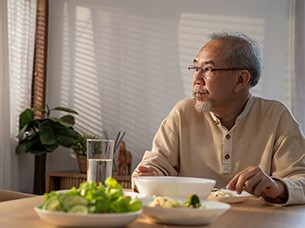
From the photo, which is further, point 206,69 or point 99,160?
point 206,69

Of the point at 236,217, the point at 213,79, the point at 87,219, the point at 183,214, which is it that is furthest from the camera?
the point at 213,79

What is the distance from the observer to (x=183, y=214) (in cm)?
125

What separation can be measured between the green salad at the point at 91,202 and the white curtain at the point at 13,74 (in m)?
3.11

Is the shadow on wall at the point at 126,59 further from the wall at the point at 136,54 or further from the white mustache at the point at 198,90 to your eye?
the white mustache at the point at 198,90

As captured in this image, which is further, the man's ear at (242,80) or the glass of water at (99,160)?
the man's ear at (242,80)

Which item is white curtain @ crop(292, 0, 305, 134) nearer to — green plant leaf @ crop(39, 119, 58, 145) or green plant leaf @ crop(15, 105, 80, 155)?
green plant leaf @ crop(15, 105, 80, 155)

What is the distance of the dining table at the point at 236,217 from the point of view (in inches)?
51.3

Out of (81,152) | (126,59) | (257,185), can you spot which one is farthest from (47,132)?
(257,185)

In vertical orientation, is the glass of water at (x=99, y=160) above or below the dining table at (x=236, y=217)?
above

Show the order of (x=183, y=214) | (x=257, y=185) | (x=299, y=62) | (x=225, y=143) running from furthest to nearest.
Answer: (x=299, y=62) → (x=225, y=143) → (x=257, y=185) → (x=183, y=214)

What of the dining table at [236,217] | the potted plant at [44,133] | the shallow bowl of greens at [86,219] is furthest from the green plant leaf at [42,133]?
the shallow bowl of greens at [86,219]

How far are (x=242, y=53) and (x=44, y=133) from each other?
85.9 inches

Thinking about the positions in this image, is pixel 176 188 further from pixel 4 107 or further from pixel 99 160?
pixel 4 107

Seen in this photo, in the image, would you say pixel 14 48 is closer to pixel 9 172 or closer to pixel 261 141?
pixel 9 172
